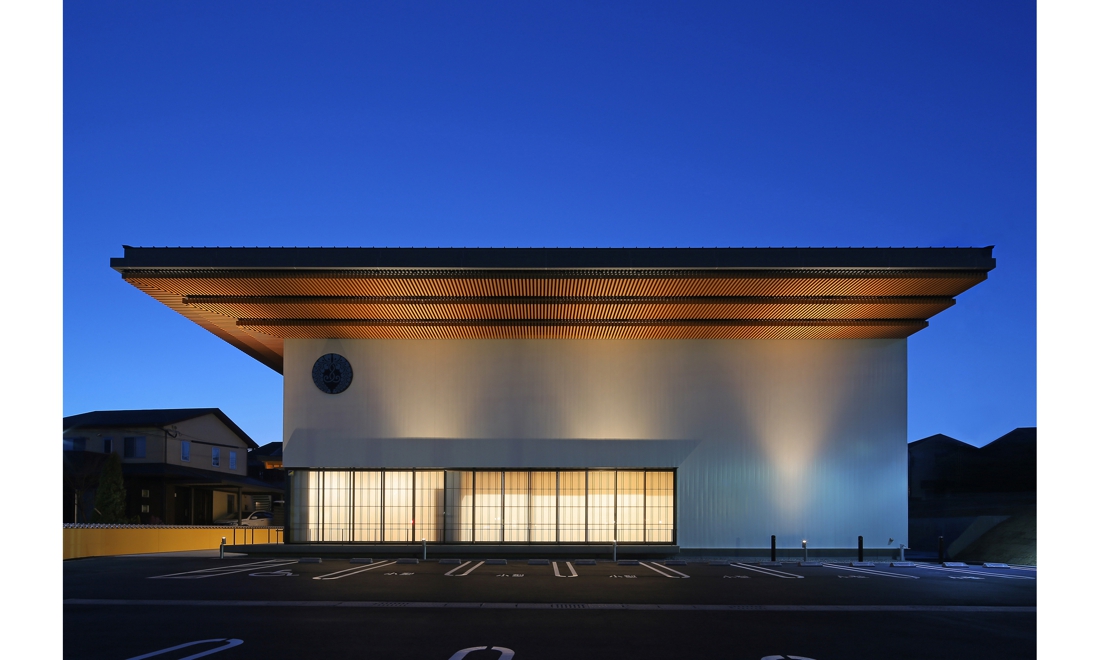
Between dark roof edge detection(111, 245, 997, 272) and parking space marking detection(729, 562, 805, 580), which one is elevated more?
dark roof edge detection(111, 245, 997, 272)

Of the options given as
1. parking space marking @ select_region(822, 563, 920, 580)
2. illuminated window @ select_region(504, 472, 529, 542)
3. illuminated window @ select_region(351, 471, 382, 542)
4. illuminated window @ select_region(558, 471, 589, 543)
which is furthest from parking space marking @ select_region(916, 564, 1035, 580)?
illuminated window @ select_region(351, 471, 382, 542)

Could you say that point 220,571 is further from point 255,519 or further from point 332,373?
point 255,519

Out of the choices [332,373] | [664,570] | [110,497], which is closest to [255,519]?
[110,497]

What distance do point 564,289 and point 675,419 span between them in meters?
6.48

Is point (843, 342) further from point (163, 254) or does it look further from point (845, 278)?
point (163, 254)

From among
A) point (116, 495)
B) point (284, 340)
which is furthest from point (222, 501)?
point (284, 340)

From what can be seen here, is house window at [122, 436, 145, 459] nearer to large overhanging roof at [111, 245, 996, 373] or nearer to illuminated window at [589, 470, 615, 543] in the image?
large overhanging roof at [111, 245, 996, 373]

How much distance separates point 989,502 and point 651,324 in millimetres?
28341

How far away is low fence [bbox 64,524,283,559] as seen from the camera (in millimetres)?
24516

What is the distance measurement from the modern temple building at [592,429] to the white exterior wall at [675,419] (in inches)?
1.9

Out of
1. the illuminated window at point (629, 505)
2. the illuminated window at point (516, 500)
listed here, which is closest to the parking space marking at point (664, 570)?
the illuminated window at point (629, 505)

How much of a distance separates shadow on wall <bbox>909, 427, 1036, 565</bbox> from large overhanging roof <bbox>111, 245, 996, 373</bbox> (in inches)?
304

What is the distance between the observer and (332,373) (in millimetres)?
27141

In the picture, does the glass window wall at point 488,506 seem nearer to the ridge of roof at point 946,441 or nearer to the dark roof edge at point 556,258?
the dark roof edge at point 556,258
